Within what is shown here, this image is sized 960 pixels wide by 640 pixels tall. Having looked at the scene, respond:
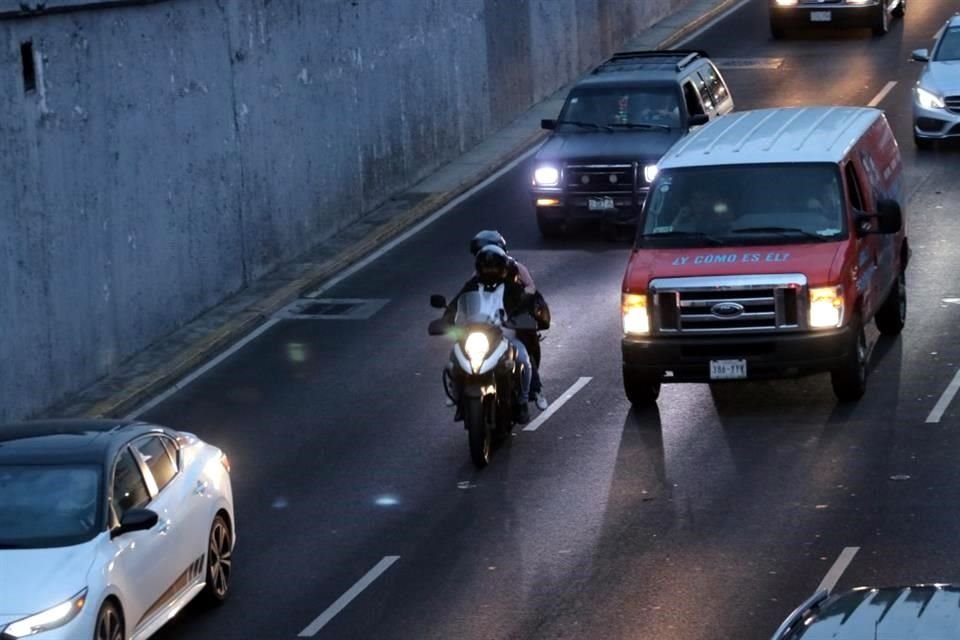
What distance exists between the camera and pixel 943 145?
32.0 meters

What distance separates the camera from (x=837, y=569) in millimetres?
14484

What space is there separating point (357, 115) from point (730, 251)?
37.0 feet

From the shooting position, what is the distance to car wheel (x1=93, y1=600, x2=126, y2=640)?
12414 mm

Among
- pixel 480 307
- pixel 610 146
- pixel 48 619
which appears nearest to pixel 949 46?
pixel 610 146

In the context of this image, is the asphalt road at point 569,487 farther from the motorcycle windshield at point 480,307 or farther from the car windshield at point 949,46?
the car windshield at point 949,46

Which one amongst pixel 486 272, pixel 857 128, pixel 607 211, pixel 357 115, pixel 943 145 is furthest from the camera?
pixel 943 145

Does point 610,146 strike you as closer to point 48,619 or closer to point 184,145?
point 184,145

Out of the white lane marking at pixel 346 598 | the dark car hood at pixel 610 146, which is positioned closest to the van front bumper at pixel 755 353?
the white lane marking at pixel 346 598

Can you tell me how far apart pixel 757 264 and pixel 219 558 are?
6144mm

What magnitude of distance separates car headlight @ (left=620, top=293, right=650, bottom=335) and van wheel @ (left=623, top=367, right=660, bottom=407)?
38 centimetres

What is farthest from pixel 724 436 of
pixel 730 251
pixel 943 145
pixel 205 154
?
pixel 943 145

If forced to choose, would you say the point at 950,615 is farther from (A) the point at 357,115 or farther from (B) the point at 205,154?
(A) the point at 357,115

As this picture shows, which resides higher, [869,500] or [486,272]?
[486,272]

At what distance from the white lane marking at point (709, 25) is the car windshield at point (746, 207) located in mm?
23385
